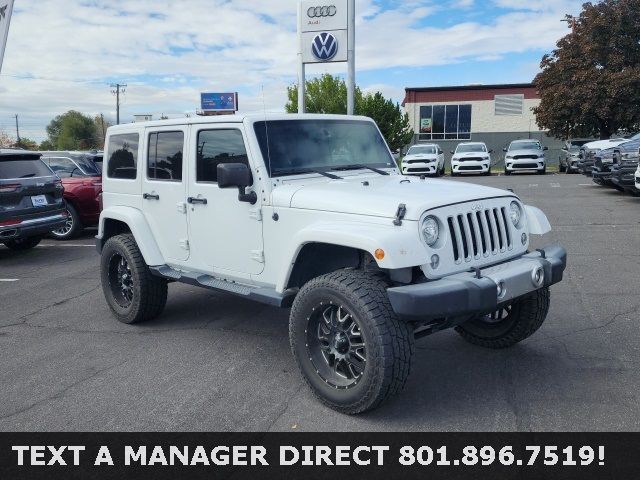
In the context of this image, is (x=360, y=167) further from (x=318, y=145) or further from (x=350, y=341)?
(x=350, y=341)

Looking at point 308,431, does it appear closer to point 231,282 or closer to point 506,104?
point 231,282

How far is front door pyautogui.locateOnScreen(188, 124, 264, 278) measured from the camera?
4.60m

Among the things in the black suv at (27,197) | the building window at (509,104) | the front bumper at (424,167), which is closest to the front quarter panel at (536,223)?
the black suv at (27,197)

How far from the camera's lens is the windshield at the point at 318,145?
4609mm

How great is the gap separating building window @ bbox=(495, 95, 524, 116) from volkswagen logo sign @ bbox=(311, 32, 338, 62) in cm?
3199

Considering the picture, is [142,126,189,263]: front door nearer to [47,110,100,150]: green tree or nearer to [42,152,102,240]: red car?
[42,152,102,240]: red car

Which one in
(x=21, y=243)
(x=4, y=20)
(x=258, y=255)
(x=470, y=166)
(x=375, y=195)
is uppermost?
(x=4, y=20)

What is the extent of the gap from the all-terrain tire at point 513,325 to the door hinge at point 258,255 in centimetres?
183

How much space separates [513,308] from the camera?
4.72m

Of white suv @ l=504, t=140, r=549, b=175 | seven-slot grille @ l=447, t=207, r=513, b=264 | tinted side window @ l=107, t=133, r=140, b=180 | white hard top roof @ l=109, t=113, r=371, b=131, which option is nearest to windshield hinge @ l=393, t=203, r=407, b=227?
seven-slot grille @ l=447, t=207, r=513, b=264

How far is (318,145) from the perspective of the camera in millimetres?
4898

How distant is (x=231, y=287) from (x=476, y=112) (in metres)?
45.2

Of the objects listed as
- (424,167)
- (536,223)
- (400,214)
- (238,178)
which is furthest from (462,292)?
(424,167)

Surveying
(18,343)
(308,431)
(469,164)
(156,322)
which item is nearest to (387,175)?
(308,431)
